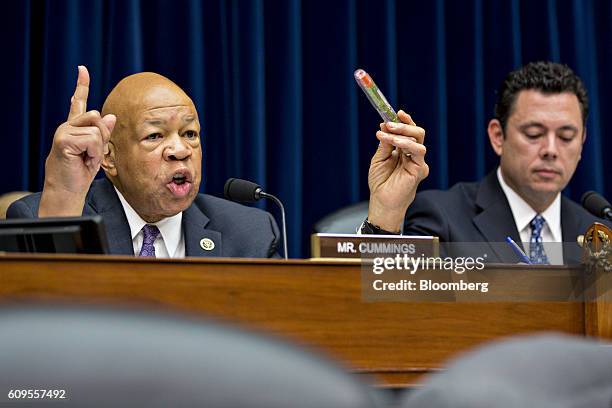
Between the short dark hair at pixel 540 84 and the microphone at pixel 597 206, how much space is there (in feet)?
1.94

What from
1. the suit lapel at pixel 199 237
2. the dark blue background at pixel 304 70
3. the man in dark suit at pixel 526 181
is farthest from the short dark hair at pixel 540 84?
the suit lapel at pixel 199 237

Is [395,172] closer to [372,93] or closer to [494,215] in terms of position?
[372,93]

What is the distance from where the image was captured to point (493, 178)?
3.06m

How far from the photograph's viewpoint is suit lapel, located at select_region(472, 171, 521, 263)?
2834mm

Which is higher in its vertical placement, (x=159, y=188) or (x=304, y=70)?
(x=304, y=70)

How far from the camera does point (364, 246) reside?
174 cm

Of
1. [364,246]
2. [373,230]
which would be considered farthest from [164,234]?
[364,246]

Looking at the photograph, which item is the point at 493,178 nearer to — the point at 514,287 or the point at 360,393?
the point at 514,287

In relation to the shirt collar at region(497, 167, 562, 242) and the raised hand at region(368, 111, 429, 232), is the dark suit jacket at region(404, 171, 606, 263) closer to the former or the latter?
the shirt collar at region(497, 167, 562, 242)

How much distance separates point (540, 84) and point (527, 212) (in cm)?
45

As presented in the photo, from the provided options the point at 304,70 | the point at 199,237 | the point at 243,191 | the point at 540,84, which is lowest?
the point at 199,237

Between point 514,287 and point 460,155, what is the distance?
1.97 metres

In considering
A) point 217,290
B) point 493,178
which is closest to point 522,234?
point 493,178

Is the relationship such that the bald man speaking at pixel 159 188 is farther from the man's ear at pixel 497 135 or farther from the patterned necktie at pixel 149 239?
the man's ear at pixel 497 135
